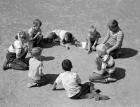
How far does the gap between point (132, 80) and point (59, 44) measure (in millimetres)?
2798

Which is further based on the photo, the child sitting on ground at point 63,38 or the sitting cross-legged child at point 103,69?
the child sitting on ground at point 63,38

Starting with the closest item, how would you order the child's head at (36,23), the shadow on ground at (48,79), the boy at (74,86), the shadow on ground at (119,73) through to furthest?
the boy at (74,86) → the shadow on ground at (48,79) → the shadow on ground at (119,73) → the child's head at (36,23)

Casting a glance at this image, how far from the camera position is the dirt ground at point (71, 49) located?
8.74m

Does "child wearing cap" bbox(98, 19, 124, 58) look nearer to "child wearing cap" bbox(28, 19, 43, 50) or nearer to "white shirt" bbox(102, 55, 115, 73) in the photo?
"white shirt" bbox(102, 55, 115, 73)

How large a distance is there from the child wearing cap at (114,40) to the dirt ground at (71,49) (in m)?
0.32

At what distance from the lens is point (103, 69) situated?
9117 mm

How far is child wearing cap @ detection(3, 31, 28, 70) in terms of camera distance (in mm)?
9680

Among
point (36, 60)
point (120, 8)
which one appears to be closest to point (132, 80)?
point (36, 60)

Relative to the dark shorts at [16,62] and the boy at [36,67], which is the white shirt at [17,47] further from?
the boy at [36,67]

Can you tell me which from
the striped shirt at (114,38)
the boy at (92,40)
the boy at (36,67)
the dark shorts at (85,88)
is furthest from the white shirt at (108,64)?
the boy at (36,67)

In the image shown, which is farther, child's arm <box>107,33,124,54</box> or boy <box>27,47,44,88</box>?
child's arm <box>107,33,124,54</box>

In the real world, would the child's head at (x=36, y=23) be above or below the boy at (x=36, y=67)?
above

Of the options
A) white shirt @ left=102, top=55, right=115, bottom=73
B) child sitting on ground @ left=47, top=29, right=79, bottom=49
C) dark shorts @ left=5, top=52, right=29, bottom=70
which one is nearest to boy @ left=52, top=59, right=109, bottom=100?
white shirt @ left=102, top=55, right=115, bottom=73

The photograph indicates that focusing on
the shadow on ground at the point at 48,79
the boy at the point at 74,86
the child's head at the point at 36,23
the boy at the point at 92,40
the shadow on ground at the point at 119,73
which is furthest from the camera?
the boy at the point at 92,40
